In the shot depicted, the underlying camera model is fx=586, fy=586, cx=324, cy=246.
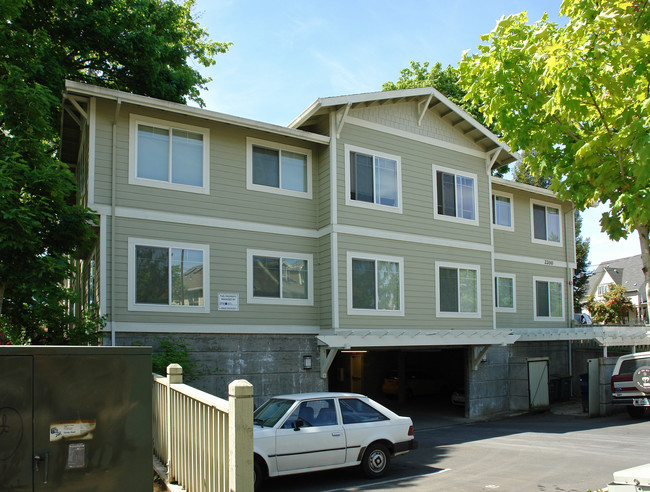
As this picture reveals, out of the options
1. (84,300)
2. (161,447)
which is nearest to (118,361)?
(161,447)

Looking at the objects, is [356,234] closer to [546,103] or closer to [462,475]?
[462,475]

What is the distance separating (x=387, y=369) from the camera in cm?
2759

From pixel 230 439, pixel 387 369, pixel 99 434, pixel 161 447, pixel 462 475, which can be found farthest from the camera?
pixel 387 369

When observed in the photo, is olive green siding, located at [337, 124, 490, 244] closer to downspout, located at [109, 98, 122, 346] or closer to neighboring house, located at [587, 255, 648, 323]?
downspout, located at [109, 98, 122, 346]

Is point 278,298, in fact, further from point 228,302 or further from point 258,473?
point 258,473

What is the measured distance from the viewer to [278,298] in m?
16.8

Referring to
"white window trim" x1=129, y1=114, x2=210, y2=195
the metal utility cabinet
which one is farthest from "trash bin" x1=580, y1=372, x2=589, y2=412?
the metal utility cabinet

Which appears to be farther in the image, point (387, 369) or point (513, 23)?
point (387, 369)

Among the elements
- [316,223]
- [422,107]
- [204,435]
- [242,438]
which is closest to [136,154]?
[316,223]

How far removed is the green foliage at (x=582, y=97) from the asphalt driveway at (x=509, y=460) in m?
5.48

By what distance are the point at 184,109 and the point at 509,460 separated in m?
11.4

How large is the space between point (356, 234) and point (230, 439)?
12.9 meters

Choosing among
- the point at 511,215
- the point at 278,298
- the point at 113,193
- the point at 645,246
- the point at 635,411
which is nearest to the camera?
the point at 645,246

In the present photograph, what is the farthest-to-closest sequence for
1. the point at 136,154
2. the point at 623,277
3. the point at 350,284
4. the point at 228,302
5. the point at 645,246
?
the point at 623,277, the point at 350,284, the point at 228,302, the point at 136,154, the point at 645,246
